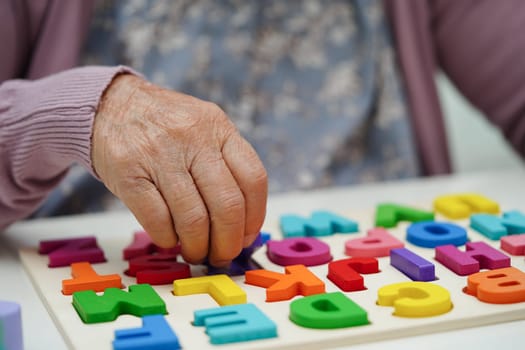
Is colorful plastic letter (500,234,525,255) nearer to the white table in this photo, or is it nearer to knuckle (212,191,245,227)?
the white table

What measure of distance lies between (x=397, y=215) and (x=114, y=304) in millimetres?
400

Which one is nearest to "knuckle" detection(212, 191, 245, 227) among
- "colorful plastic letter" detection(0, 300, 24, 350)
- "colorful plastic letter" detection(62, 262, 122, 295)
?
"colorful plastic letter" detection(62, 262, 122, 295)

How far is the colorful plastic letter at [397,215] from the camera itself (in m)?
0.88

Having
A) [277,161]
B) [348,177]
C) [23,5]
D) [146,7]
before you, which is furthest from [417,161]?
[23,5]

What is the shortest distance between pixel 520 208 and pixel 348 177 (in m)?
0.32

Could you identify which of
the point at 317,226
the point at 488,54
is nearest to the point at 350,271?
the point at 317,226

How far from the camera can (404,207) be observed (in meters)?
0.94

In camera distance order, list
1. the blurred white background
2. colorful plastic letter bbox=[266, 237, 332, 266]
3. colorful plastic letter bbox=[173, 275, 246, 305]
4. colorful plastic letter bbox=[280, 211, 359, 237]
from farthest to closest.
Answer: the blurred white background, colorful plastic letter bbox=[280, 211, 359, 237], colorful plastic letter bbox=[266, 237, 332, 266], colorful plastic letter bbox=[173, 275, 246, 305]

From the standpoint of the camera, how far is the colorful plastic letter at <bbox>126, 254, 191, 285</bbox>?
2.31 ft

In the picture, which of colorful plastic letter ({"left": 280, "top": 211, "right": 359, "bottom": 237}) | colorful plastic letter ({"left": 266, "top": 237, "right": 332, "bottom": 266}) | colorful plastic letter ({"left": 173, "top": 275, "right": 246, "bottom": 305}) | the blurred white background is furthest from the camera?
the blurred white background

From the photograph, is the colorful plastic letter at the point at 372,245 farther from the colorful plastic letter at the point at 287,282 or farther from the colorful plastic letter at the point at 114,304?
the colorful plastic letter at the point at 114,304

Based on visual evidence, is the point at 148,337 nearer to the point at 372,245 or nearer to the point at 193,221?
the point at 193,221

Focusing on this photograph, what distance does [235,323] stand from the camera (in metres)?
0.59

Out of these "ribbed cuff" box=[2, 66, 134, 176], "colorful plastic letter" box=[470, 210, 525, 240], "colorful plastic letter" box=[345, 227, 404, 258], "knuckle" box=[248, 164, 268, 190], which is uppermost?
"ribbed cuff" box=[2, 66, 134, 176]
